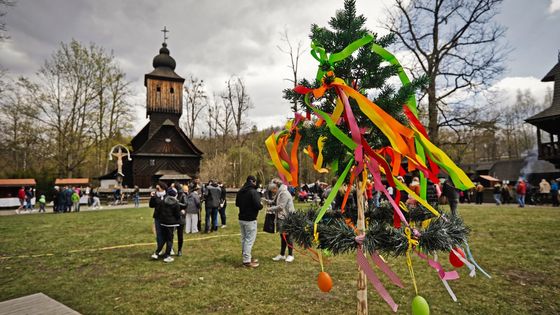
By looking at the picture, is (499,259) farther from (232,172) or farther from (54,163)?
(54,163)

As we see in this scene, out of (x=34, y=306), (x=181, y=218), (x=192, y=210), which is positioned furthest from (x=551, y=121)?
(x=34, y=306)

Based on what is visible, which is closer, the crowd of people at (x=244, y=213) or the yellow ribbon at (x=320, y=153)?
the yellow ribbon at (x=320, y=153)

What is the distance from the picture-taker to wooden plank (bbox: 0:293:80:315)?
3936 millimetres

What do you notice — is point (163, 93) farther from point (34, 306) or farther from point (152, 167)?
point (34, 306)

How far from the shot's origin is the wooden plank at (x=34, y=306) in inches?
155

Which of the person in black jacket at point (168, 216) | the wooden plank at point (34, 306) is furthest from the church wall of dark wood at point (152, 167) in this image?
the wooden plank at point (34, 306)

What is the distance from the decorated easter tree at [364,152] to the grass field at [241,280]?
2445 mm

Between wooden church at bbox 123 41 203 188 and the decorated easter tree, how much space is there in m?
31.7

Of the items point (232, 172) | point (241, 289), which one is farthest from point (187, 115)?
point (241, 289)

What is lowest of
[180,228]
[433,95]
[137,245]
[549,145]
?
[137,245]

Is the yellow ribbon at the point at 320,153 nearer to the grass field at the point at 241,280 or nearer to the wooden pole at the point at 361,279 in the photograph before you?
the wooden pole at the point at 361,279

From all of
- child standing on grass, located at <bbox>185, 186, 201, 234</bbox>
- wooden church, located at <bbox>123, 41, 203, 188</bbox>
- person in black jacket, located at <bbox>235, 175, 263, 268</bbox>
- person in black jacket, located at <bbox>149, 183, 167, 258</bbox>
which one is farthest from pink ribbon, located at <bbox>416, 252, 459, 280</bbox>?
wooden church, located at <bbox>123, 41, 203, 188</bbox>

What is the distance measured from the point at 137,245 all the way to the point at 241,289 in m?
5.08

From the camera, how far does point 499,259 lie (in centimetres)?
629
